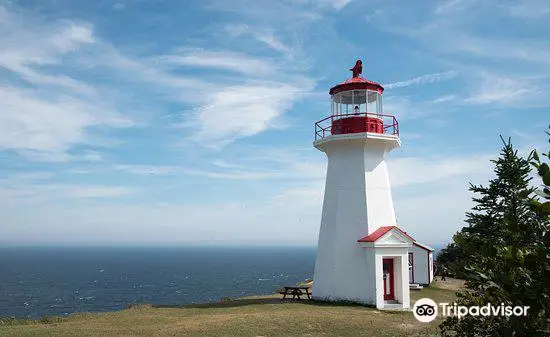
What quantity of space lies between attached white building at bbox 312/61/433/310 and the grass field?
3.95 feet

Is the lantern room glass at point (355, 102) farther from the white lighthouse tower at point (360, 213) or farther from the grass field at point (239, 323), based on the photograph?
the grass field at point (239, 323)

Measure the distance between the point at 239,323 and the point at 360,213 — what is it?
7.98 m

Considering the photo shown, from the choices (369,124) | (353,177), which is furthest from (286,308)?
(369,124)

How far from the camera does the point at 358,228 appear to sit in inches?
822

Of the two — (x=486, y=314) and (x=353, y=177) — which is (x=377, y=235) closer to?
(x=353, y=177)

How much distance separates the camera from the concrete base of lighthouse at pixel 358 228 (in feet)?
66.4

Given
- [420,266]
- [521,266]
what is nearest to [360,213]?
[420,266]

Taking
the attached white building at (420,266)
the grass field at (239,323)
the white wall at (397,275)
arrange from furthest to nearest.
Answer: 1. the attached white building at (420,266)
2. the white wall at (397,275)
3. the grass field at (239,323)

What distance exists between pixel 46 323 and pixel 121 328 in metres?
3.81

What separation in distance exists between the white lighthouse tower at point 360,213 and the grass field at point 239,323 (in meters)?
1.21

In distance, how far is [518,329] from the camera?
18.7 ft

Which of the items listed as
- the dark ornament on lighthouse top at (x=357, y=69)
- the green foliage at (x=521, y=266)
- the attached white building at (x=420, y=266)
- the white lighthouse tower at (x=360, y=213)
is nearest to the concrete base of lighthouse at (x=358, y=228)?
the white lighthouse tower at (x=360, y=213)

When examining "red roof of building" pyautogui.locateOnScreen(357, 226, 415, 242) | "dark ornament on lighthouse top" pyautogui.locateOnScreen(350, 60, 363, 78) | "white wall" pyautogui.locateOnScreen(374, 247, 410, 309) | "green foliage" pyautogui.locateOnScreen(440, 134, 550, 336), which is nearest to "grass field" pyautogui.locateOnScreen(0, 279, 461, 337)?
"white wall" pyautogui.locateOnScreen(374, 247, 410, 309)

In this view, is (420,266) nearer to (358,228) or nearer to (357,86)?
(358,228)
